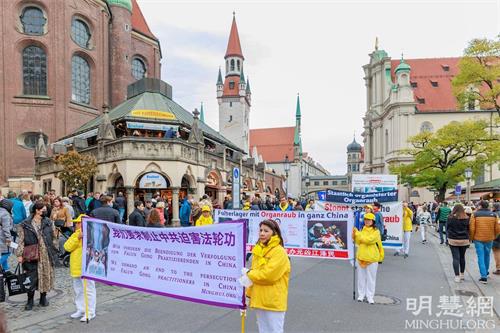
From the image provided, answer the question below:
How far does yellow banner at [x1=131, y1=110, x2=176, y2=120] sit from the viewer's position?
2880cm

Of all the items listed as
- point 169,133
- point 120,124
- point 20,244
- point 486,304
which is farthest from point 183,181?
point 486,304

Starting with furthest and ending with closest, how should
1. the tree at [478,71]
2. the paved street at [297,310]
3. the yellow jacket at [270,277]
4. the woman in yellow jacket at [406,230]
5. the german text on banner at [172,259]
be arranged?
the tree at [478,71]
the woman in yellow jacket at [406,230]
the paved street at [297,310]
the german text on banner at [172,259]
the yellow jacket at [270,277]

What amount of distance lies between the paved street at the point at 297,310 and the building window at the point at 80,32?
35.3 meters

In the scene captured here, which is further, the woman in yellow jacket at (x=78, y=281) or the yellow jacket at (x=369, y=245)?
the yellow jacket at (x=369, y=245)

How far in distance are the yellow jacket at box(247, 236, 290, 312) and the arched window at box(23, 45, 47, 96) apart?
38774 mm

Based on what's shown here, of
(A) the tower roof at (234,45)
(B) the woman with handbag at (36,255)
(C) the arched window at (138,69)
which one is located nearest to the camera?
(B) the woman with handbag at (36,255)

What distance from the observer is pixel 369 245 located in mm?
7875

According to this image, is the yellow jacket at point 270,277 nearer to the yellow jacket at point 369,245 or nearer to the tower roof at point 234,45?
the yellow jacket at point 369,245

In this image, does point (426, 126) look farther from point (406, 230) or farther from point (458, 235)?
point (458, 235)

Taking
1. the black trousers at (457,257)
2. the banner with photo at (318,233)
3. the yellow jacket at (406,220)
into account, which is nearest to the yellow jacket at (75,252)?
the banner with photo at (318,233)

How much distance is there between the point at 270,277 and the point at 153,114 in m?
26.1

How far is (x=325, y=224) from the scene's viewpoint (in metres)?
9.08

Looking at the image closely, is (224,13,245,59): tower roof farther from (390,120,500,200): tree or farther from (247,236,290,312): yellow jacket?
(247,236,290,312): yellow jacket

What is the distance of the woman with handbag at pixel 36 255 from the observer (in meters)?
7.48
